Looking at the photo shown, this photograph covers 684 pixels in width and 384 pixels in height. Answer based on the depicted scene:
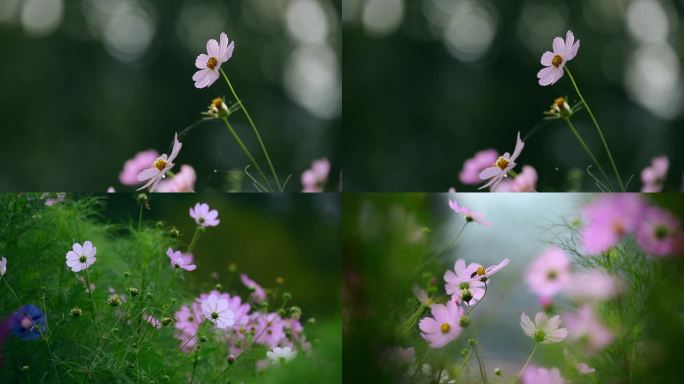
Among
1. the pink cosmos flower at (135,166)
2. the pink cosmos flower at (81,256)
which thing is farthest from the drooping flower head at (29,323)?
the pink cosmos flower at (135,166)

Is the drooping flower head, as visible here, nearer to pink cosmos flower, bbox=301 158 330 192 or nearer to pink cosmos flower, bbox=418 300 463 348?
pink cosmos flower, bbox=301 158 330 192

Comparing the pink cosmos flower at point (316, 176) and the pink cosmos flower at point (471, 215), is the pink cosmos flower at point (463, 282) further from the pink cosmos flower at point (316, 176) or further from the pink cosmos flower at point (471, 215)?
the pink cosmos flower at point (316, 176)

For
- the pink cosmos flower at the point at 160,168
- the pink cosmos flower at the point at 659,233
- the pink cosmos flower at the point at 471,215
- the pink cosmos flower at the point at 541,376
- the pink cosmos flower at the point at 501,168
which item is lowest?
the pink cosmos flower at the point at 541,376

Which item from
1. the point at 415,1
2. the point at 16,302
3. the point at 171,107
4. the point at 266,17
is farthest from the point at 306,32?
the point at 16,302

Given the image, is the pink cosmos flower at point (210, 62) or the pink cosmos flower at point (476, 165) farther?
the pink cosmos flower at point (476, 165)

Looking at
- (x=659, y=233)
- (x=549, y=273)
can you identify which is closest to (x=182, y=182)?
(x=549, y=273)

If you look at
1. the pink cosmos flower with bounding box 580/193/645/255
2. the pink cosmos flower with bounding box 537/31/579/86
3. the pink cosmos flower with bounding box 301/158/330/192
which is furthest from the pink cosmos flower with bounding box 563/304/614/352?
the pink cosmos flower with bounding box 301/158/330/192

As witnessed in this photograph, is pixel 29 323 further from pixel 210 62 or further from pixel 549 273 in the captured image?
pixel 549 273
